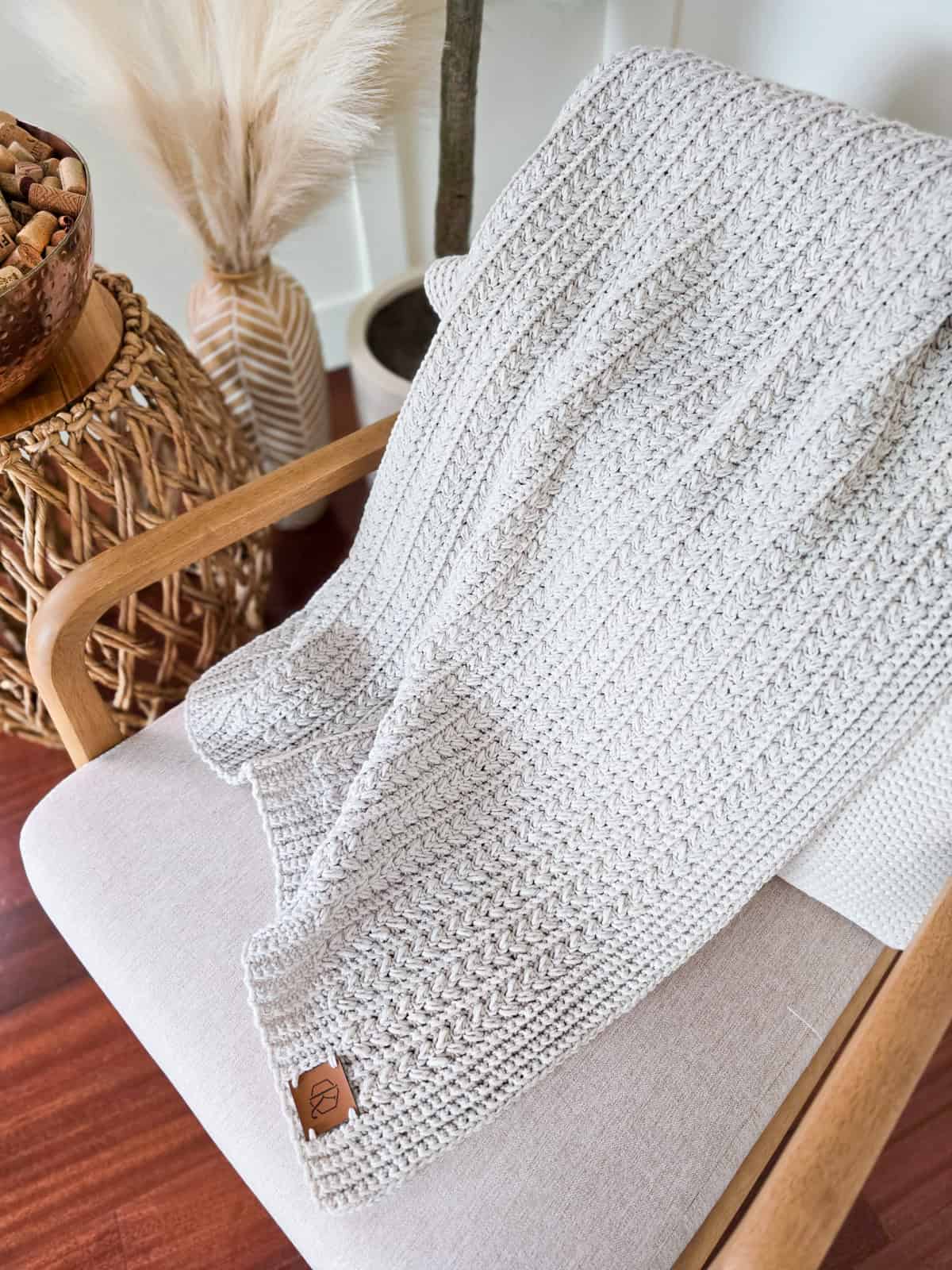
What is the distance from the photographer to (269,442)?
1359 mm

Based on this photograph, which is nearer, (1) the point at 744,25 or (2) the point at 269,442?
(1) the point at 744,25

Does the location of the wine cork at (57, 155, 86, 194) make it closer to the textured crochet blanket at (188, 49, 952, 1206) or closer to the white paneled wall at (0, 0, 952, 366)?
the white paneled wall at (0, 0, 952, 366)

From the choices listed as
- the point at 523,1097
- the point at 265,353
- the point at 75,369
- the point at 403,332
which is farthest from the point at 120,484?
the point at 523,1097

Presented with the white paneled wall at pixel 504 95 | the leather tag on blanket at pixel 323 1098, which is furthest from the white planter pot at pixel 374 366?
the leather tag on blanket at pixel 323 1098

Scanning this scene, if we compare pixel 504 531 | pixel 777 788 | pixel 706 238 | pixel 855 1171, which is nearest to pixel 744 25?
pixel 706 238

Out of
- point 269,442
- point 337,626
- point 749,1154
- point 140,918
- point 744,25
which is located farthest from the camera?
point 269,442

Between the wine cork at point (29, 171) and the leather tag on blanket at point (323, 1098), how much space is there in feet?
2.62

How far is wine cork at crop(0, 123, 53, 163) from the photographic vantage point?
876 millimetres

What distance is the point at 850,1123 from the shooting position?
52 cm

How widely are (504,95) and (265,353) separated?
0.56 m

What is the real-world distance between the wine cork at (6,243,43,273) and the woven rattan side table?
0.14 meters

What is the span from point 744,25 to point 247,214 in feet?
1.96

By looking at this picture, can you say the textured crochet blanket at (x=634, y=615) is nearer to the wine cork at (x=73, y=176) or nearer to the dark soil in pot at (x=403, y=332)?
the wine cork at (x=73, y=176)

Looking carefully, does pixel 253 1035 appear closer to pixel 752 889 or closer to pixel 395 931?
pixel 395 931
